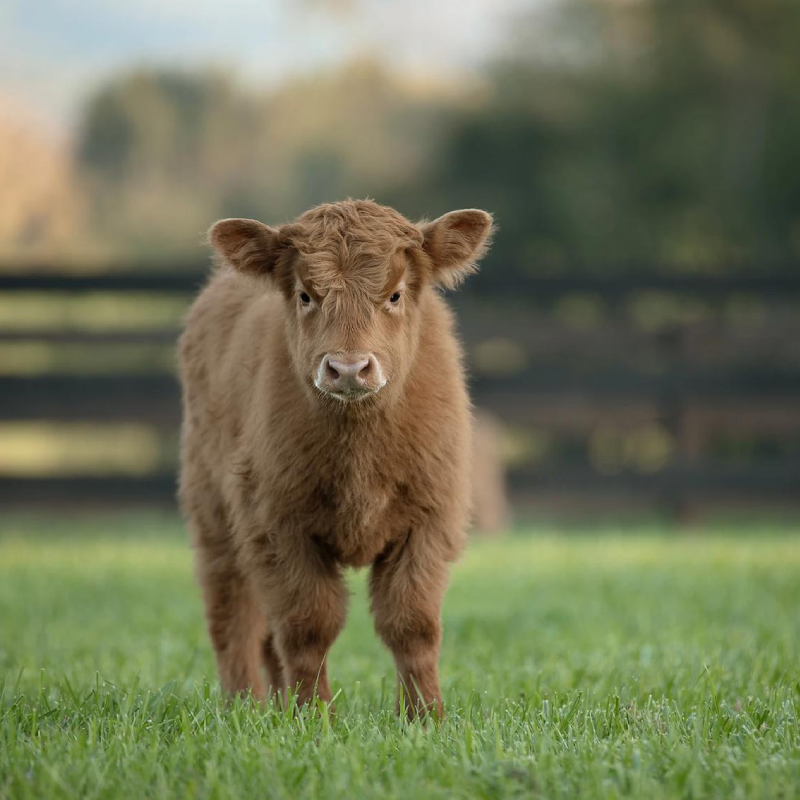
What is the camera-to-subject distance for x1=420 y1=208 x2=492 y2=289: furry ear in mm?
4137

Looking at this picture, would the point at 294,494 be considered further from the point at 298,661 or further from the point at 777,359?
the point at 777,359

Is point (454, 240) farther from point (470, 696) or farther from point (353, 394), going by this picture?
point (470, 696)

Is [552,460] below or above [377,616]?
below

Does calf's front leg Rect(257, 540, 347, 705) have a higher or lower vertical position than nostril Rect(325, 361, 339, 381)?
lower

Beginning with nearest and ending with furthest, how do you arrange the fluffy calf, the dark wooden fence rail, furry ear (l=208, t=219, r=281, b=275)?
the fluffy calf → furry ear (l=208, t=219, r=281, b=275) → the dark wooden fence rail

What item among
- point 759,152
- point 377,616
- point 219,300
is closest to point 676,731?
point 377,616

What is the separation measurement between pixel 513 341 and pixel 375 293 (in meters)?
8.99

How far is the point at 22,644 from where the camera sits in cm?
538

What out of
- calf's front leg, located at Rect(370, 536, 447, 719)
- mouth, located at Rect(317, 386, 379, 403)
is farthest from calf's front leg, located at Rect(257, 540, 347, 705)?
mouth, located at Rect(317, 386, 379, 403)

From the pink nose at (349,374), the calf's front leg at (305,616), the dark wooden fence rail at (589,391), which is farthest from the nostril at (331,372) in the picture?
the dark wooden fence rail at (589,391)

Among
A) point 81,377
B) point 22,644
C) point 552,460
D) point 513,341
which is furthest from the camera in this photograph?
point 552,460

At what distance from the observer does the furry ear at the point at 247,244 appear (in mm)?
4082

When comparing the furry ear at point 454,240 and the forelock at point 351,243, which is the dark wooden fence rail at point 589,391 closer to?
the furry ear at point 454,240

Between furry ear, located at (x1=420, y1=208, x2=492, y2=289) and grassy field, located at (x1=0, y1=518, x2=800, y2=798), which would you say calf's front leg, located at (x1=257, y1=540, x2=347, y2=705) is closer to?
grassy field, located at (x1=0, y1=518, x2=800, y2=798)
